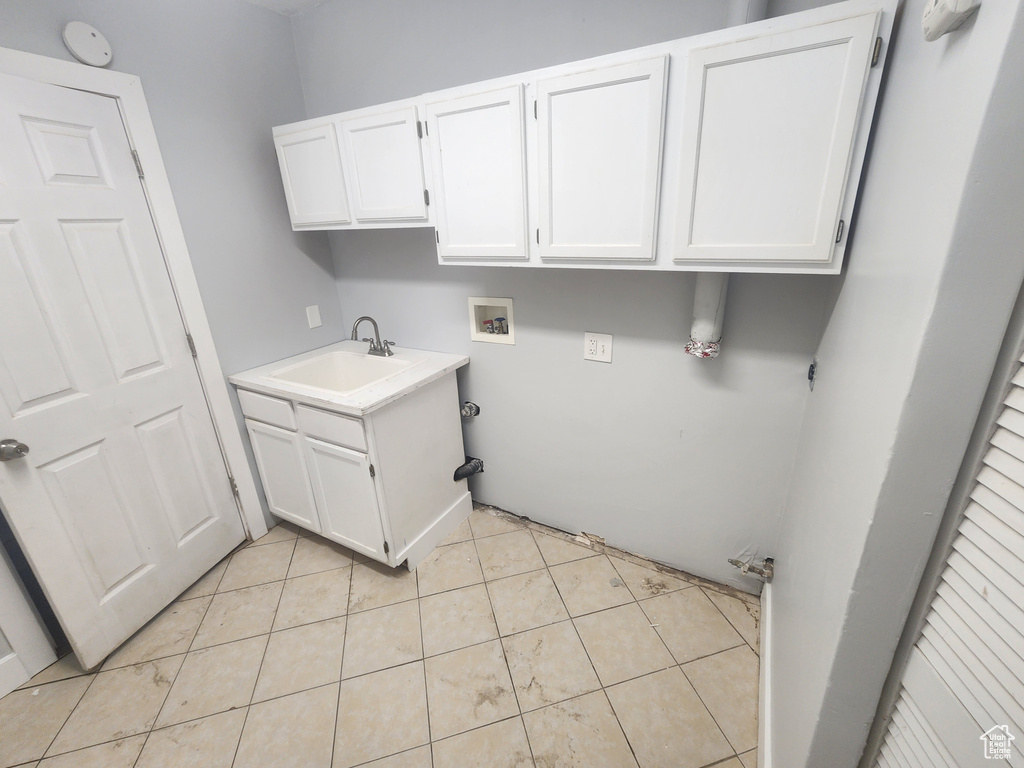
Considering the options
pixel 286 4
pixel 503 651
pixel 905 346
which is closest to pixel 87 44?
pixel 286 4

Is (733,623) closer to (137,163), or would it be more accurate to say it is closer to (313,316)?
(313,316)

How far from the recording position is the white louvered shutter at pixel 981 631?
0.52 m

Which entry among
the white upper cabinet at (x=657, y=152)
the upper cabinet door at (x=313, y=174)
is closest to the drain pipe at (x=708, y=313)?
the white upper cabinet at (x=657, y=152)

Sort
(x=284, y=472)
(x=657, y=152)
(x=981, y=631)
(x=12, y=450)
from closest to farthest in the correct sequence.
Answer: (x=981, y=631), (x=657, y=152), (x=12, y=450), (x=284, y=472)

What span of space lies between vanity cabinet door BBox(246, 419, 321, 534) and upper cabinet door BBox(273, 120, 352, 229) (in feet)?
3.34

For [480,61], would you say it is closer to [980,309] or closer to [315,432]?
[315,432]

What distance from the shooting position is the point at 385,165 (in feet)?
5.42

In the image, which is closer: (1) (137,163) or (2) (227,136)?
(1) (137,163)

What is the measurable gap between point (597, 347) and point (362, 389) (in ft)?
3.31

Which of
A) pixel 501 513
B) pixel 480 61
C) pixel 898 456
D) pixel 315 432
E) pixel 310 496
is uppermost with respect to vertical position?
pixel 480 61

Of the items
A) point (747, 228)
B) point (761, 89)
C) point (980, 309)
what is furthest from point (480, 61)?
point (980, 309)

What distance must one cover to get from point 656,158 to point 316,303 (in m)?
1.92

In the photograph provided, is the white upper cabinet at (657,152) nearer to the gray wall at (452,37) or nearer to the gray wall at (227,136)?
the gray wall at (452,37)

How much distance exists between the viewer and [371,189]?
1717mm
